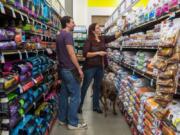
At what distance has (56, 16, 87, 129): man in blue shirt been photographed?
3.70 metres

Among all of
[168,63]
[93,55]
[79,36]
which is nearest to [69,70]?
[93,55]

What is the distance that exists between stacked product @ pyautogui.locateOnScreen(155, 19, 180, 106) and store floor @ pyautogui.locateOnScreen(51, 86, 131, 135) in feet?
6.48

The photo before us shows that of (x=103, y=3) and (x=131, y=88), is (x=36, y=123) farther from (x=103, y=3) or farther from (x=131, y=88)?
(x=103, y=3)

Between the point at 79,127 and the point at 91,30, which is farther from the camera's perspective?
the point at 91,30

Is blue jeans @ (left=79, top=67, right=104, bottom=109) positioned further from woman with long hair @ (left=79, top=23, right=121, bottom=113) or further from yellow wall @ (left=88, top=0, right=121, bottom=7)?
yellow wall @ (left=88, top=0, right=121, bottom=7)

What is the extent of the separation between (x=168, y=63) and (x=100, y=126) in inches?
98.1

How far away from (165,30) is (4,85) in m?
1.54

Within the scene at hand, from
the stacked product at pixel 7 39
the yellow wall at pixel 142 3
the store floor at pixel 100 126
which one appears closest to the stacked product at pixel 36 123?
the store floor at pixel 100 126

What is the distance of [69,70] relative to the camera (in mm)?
3803

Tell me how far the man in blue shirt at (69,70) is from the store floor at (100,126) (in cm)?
17

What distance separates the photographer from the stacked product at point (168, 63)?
1.83m

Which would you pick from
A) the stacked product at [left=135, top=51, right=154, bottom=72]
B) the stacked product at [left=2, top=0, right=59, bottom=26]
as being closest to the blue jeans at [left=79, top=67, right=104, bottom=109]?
the stacked product at [left=135, top=51, right=154, bottom=72]

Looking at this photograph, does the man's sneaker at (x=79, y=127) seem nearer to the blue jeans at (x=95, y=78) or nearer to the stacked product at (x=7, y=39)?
the blue jeans at (x=95, y=78)

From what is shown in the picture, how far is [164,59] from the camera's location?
6.75 ft
